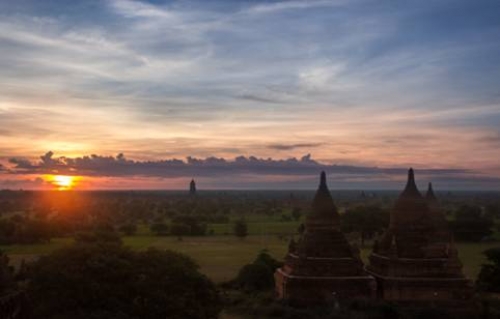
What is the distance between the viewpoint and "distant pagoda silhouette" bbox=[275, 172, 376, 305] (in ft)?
78.5

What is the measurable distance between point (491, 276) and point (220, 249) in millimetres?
25404

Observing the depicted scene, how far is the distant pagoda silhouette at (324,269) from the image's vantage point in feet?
78.5

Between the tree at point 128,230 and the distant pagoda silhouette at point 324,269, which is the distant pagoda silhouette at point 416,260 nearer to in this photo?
the distant pagoda silhouette at point 324,269

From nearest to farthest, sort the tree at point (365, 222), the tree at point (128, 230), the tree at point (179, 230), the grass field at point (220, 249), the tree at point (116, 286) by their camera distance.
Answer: the tree at point (116, 286)
the grass field at point (220, 249)
the tree at point (365, 222)
the tree at point (128, 230)
the tree at point (179, 230)

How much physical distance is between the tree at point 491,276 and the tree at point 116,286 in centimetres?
1873

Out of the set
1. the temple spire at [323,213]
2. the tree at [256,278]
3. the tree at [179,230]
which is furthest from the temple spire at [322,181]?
the tree at [179,230]

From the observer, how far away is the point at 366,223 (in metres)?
60.4

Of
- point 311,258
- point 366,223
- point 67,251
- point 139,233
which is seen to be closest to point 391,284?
point 311,258

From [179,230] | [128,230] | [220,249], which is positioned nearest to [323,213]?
[220,249]

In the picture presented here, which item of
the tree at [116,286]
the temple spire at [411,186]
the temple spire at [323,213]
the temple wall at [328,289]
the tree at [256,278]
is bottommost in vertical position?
the tree at [256,278]

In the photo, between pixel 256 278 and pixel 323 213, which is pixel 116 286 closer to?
pixel 323 213

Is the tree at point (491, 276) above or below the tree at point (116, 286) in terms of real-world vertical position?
below

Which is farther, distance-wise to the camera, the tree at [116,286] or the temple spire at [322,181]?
the temple spire at [322,181]

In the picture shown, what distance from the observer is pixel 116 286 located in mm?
18188
